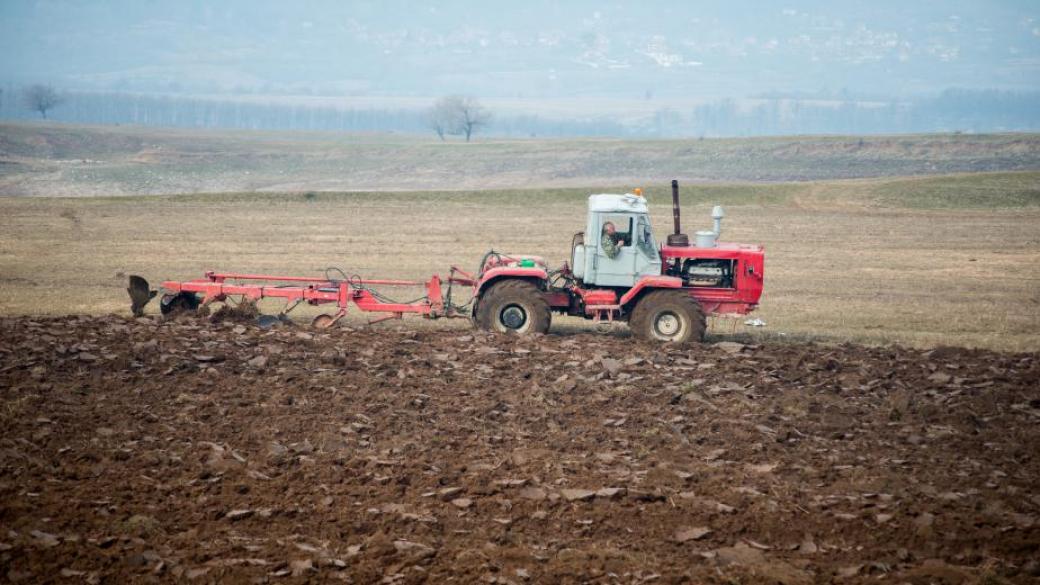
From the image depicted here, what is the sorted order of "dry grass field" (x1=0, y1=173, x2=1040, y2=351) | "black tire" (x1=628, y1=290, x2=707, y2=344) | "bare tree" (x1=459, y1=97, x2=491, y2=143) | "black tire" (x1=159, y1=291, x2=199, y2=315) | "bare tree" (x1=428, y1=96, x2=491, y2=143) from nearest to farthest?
"black tire" (x1=628, y1=290, x2=707, y2=344) → "black tire" (x1=159, y1=291, x2=199, y2=315) → "dry grass field" (x1=0, y1=173, x2=1040, y2=351) → "bare tree" (x1=459, y1=97, x2=491, y2=143) → "bare tree" (x1=428, y1=96, x2=491, y2=143)

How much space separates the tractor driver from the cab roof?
10.9 inches

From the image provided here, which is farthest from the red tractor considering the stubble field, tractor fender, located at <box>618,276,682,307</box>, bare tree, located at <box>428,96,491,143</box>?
bare tree, located at <box>428,96,491,143</box>

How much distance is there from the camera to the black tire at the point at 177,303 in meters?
20.4

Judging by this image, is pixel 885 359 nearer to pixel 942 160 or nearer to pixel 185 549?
pixel 185 549

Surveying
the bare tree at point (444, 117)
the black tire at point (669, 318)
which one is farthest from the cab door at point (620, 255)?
the bare tree at point (444, 117)

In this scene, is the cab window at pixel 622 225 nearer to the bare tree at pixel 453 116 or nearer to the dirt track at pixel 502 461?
the dirt track at pixel 502 461

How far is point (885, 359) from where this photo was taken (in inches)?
721

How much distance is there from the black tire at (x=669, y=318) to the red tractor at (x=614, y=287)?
0.02 metres

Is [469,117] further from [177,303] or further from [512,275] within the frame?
[512,275]

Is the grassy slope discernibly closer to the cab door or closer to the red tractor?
the red tractor

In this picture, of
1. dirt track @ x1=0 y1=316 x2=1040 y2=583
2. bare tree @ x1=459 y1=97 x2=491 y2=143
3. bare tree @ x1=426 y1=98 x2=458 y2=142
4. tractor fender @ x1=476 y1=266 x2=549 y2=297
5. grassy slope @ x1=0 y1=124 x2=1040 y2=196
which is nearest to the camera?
dirt track @ x1=0 y1=316 x2=1040 y2=583

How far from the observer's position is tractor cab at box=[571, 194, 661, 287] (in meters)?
19.5

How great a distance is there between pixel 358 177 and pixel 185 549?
79346 mm

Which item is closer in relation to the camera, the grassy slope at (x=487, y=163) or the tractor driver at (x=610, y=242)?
the tractor driver at (x=610, y=242)
